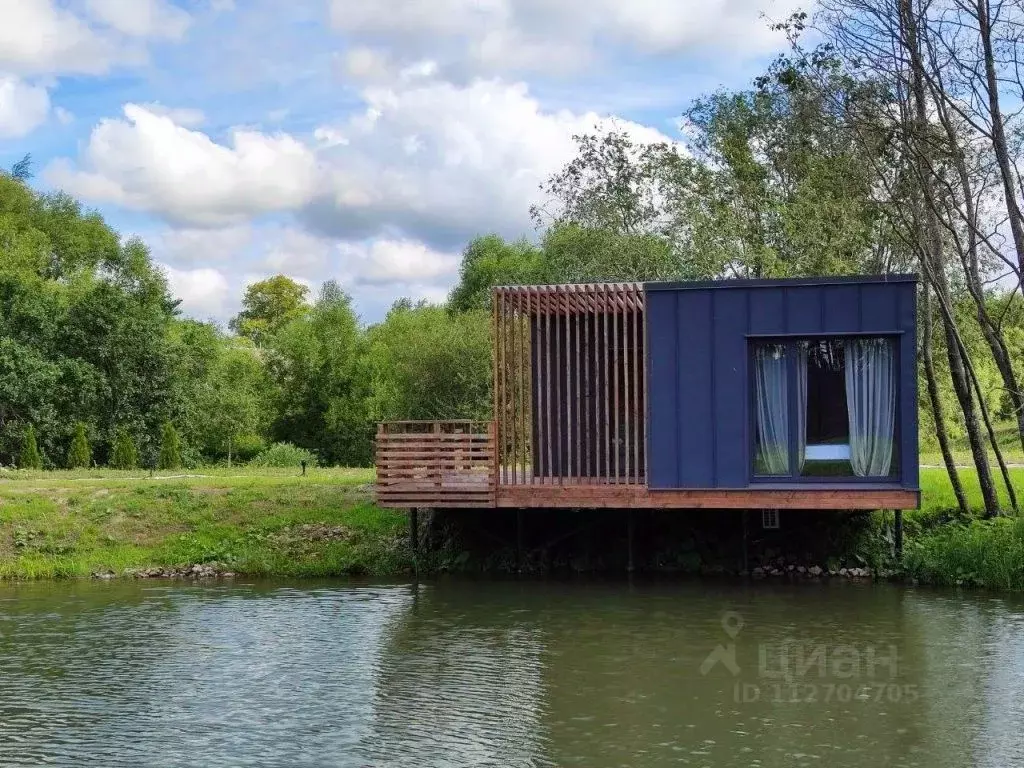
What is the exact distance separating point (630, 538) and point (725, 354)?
3443 mm

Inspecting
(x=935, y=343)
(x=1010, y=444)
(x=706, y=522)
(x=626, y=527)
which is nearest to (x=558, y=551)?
(x=626, y=527)

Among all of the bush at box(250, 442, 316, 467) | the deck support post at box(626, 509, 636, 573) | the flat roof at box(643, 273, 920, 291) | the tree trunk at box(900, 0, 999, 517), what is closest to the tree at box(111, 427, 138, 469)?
the bush at box(250, 442, 316, 467)

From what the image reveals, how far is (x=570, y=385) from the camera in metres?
17.1

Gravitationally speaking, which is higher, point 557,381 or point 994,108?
point 994,108

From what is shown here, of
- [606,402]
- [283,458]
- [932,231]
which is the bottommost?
[283,458]

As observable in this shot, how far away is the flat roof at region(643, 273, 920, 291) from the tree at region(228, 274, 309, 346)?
48607 mm

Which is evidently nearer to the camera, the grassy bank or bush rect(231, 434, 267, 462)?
the grassy bank

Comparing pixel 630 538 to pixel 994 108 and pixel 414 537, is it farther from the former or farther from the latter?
pixel 994 108

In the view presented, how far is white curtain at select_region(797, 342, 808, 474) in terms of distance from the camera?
1573 centimetres

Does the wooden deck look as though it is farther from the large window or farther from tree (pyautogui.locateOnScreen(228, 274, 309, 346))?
tree (pyautogui.locateOnScreen(228, 274, 309, 346))

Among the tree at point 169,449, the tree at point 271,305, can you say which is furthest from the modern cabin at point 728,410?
the tree at point 271,305

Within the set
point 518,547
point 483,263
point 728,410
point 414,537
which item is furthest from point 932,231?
point 483,263

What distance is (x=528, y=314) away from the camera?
16.9 meters

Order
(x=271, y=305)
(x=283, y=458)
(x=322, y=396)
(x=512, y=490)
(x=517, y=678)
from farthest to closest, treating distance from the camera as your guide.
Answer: (x=271, y=305) < (x=322, y=396) < (x=283, y=458) < (x=512, y=490) < (x=517, y=678)
